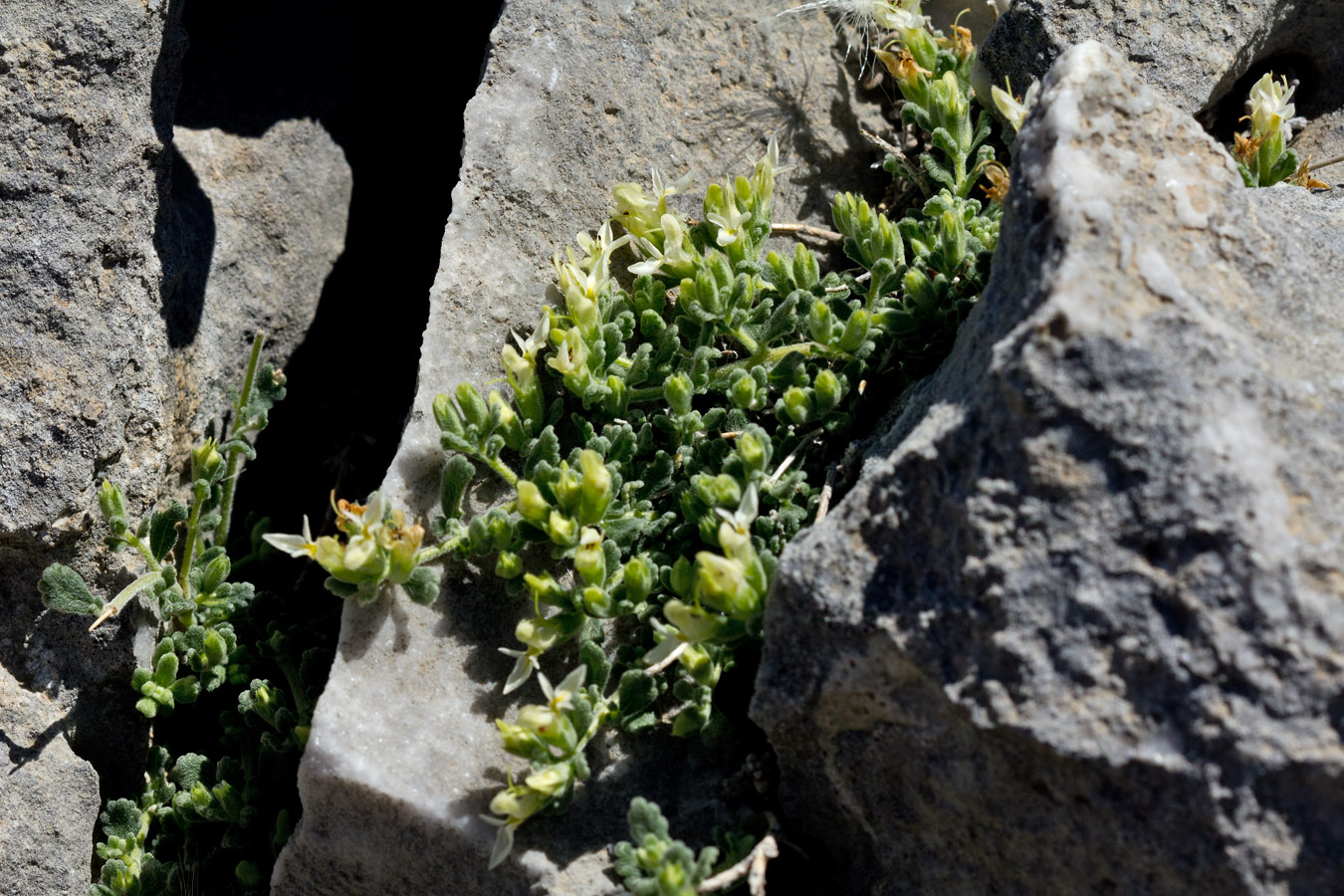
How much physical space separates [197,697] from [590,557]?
1.25 metres

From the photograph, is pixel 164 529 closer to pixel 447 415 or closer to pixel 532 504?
pixel 447 415

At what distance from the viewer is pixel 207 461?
299cm

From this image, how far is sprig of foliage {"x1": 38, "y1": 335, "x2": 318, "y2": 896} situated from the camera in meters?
2.80

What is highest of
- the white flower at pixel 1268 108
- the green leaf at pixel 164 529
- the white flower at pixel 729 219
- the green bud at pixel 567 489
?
the white flower at pixel 1268 108

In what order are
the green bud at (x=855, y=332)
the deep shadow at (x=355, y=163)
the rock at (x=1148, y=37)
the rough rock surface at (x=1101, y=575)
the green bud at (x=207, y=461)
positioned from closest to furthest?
the rough rock surface at (x=1101, y=575) → the green bud at (x=855, y=332) → the green bud at (x=207, y=461) → the rock at (x=1148, y=37) → the deep shadow at (x=355, y=163)

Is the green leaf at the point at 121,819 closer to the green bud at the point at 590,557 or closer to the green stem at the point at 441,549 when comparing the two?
the green stem at the point at 441,549

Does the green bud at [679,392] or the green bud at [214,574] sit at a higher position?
the green bud at [679,392]

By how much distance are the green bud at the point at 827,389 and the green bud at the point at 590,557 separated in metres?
0.62

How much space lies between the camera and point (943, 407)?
219 centimetres

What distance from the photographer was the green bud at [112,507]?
2.79 m

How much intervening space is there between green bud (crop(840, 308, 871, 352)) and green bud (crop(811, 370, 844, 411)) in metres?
0.10

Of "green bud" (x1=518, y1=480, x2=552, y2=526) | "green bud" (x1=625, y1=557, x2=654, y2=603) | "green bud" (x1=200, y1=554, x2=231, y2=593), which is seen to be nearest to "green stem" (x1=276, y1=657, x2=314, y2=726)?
"green bud" (x1=200, y1=554, x2=231, y2=593)

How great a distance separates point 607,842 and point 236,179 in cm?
234

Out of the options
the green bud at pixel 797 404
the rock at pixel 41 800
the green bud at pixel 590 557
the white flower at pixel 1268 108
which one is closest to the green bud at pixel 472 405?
the green bud at pixel 590 557
